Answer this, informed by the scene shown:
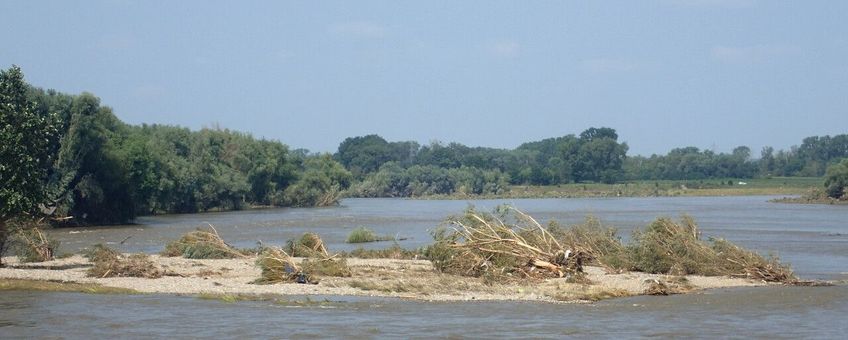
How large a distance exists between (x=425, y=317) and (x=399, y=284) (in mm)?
4441

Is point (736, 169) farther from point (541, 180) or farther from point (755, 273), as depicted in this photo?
point (755, 273)

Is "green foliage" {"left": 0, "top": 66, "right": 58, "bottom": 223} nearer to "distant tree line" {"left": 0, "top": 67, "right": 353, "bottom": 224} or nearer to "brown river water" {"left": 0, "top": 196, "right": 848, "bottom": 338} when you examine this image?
"distant tree line" {"left": 0, "top": 67, "right": 353, "bottom": 224}

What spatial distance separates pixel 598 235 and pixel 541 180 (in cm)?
14553

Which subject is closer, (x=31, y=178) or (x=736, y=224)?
(x=31, y=178)

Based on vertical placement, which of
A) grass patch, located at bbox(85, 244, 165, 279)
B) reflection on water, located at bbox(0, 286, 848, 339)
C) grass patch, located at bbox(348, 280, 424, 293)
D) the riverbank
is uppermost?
the riverbank

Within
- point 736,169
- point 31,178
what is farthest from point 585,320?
point 736,169

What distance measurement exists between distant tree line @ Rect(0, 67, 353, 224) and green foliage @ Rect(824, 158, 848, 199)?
180 feet

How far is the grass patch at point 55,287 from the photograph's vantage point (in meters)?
26.5

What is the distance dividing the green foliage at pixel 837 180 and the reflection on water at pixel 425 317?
8531 centimetres

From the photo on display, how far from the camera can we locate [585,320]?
23.0m

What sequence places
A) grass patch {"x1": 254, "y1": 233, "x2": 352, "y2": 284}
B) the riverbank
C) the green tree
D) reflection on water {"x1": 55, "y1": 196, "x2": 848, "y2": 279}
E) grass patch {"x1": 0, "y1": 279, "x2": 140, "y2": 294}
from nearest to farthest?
1. grass patch {"x1": 0, "y1": 279, "x2": 140, "y2": 294}
2. the green tree
3. grass patch {"x1": 254, "y1": 233, "x2": 352, "y2": 284}
4. reflection on water {"x1": 55, "y1": 196, "x2": 848, "y2": 279}
5. the riverbank

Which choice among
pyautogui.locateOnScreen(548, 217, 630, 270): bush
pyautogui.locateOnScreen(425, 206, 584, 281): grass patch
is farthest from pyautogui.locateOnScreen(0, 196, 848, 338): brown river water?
pyautogui.locateOnScreen(548, 217, 630, 270): bush

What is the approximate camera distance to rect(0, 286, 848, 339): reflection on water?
2144 cm

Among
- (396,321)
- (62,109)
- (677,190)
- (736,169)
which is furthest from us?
(736,169)
